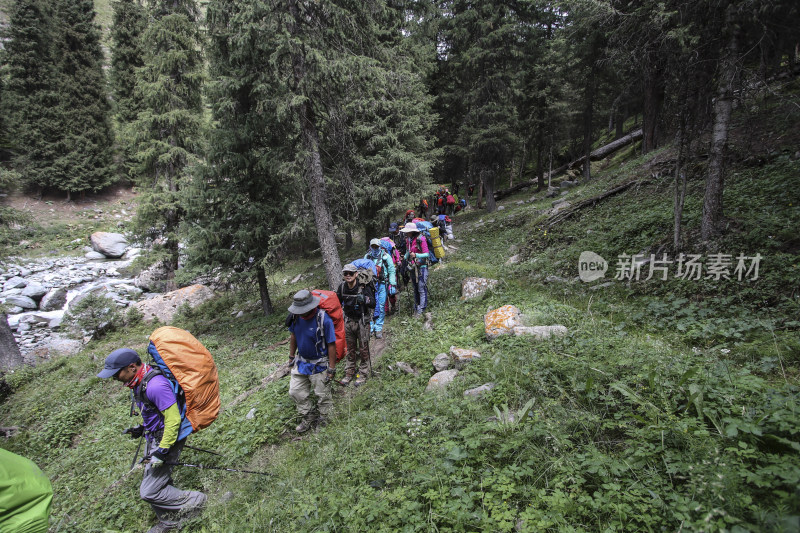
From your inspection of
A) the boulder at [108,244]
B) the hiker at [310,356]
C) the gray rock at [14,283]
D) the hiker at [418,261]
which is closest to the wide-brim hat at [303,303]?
the hiker at [310,356]

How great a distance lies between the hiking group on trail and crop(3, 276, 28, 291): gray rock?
2094 centimetres

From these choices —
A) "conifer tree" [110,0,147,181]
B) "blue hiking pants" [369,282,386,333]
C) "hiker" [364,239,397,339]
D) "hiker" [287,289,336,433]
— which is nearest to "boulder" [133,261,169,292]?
"conifer tree" [110,0,147,181]

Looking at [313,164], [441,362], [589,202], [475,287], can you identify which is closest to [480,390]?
[441,362]

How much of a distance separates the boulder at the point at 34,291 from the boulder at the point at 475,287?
Result: 21790mm

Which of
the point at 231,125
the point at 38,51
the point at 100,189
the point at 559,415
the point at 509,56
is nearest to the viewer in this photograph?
the point at 559,415

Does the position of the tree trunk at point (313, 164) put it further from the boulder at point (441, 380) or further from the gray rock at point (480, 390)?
the gray rock at point (480, 390)

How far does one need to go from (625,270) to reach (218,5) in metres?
12.0

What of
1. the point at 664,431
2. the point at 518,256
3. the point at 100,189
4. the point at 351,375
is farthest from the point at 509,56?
the point at 100,189

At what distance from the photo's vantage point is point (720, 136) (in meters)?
6.37

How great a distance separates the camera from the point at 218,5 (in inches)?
344

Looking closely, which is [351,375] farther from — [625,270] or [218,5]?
[218,5]

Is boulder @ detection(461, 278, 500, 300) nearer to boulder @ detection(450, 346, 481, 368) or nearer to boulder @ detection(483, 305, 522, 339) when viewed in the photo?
boulder @ detection(483, 305, 522, 339)

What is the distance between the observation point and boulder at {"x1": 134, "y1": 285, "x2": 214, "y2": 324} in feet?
49.1

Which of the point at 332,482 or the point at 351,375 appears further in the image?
the point at 351,375
